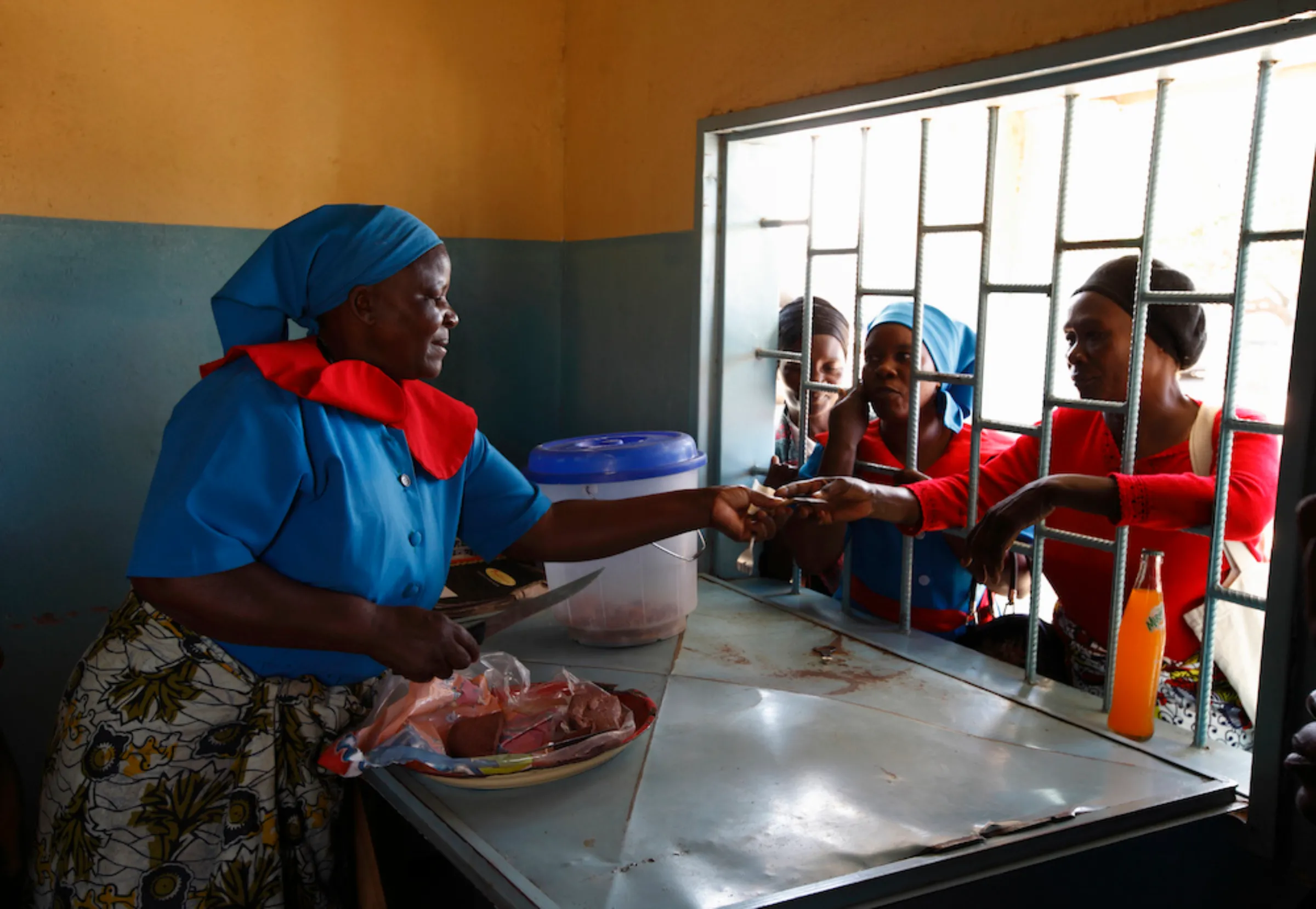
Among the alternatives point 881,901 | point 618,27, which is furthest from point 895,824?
point 618,27

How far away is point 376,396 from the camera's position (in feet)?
5.82

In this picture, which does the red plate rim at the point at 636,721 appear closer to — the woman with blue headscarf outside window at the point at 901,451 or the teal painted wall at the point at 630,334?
the woman with blue headscarf outside window at the point at 901,451

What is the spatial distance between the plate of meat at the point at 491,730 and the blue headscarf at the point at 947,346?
3.60 ft

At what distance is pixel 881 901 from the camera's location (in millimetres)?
1344

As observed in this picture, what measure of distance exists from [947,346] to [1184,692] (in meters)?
0.91

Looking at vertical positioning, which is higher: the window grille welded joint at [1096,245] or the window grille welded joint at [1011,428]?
the window grille welded joint at [1096,245]

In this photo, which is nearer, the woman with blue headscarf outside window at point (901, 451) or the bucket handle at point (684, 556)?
the bucket handle at point (684, 556)

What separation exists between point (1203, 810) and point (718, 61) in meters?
2.00

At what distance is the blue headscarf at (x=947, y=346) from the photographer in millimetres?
2379

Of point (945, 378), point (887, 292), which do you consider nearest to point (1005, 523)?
point (945, 378)

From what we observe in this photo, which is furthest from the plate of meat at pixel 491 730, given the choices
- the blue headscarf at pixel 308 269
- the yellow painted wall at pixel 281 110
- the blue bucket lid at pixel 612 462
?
the yellow painted wall at pixel 281 110

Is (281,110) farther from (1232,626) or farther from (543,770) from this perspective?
(1232,626)

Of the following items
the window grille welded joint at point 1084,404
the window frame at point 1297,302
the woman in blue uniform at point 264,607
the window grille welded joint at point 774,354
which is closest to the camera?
the window frame at point 1297,302

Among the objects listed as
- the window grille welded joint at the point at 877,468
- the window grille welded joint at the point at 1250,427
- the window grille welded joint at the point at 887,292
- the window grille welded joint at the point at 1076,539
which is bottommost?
the window grille welded joint at the point at 1076,539
